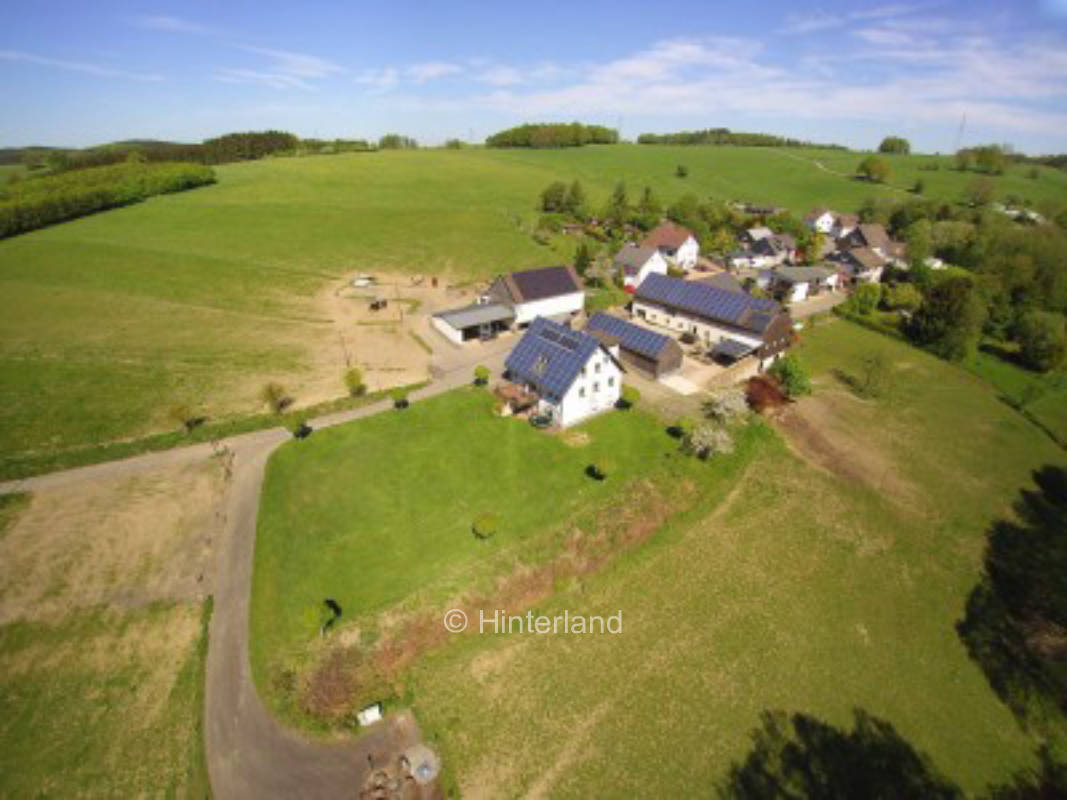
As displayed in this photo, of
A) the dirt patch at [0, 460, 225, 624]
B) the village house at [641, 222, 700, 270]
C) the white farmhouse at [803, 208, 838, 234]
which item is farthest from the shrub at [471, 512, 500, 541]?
the white farmhouse at [803, 208, 838, 234]

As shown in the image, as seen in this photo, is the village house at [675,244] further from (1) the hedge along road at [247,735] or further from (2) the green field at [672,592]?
(1) the hedge along road at [247,735]

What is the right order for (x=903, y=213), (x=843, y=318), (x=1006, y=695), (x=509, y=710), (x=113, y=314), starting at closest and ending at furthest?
(x=509, y=710)
(x=1006, y=695)
(x=113, y=314)
(x=843, y=318)
(x=903, y=213)

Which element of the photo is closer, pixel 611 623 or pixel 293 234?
pixel 611 623

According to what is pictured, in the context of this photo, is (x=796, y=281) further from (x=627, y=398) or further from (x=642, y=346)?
(x=627, y=398)

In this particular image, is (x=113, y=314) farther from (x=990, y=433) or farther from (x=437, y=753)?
(x=990, y=433)

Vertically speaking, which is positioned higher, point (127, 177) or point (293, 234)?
point (127, 177)

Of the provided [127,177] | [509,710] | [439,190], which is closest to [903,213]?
[439,190]

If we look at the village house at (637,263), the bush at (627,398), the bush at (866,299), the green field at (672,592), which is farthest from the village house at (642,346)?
the bush at (866,299)
